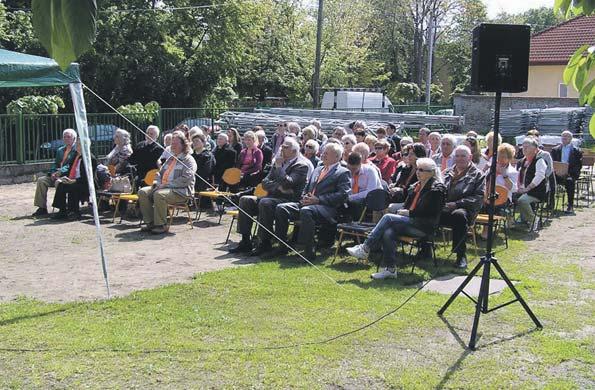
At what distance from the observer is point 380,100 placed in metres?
33.4

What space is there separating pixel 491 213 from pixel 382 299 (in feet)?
5.12

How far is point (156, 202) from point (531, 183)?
602 cm

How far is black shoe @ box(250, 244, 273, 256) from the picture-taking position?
910 cm

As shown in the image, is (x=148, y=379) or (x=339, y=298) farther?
(x=339, y=298)

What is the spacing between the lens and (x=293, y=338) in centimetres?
578

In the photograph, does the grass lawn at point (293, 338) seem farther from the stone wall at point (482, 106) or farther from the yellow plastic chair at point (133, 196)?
the stone wall at point (482, 106)

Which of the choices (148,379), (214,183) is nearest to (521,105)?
(214,183)

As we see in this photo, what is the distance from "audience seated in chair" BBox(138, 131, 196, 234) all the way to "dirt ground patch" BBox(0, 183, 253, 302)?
11.3 inches

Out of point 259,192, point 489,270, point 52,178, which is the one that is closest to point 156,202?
point 259,192

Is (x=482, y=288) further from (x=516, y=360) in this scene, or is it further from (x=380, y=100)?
(x=380, y=100)

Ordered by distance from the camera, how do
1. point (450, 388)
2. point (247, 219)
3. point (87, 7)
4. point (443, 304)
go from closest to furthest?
point (87, 7) → point (450, 388) → point (443, 304) → point (247, 219)

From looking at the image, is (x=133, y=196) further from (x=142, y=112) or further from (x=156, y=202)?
(x=142, y=112)

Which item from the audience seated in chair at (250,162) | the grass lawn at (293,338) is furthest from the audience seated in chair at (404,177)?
the audience seated in chair at (250,162)

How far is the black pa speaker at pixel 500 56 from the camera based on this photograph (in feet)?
19.4
